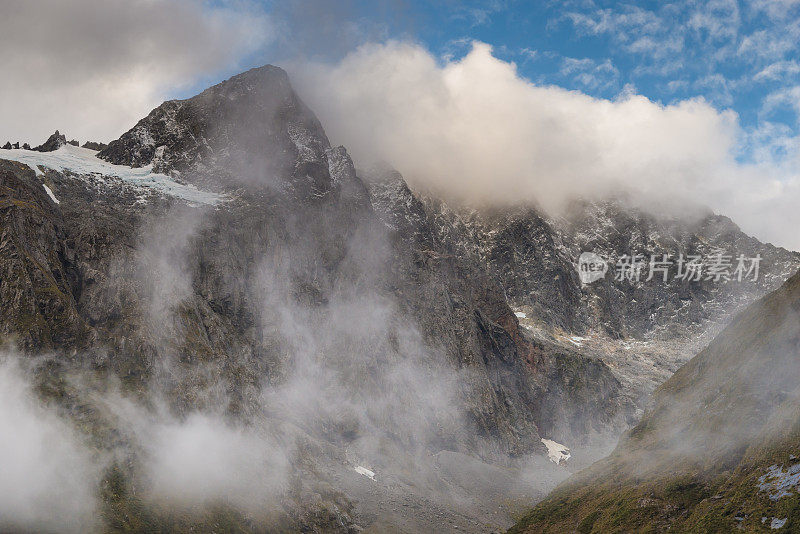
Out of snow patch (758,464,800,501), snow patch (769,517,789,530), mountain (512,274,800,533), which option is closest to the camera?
snow patch (769,517,789,530)

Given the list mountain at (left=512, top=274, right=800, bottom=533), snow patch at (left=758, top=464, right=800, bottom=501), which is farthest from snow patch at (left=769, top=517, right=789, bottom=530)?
snow patch at (left=758, top=464, right=800, bottom=501)

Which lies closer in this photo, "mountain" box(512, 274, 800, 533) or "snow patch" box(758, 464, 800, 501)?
"snow patch" box(758, 464, 800, 501)

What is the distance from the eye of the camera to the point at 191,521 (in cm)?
17750

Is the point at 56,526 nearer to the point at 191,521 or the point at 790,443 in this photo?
the point at 191,521

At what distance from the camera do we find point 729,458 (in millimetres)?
144875

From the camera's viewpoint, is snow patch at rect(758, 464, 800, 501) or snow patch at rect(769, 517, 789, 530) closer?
snow patch at rect(769, 517, 789, 530)

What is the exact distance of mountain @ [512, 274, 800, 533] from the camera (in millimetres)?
122812

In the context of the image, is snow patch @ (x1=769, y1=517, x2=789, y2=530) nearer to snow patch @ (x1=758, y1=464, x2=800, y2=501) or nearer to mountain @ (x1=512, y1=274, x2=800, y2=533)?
mountain @ (x1=512, y1=274, x2=800, y2=533)

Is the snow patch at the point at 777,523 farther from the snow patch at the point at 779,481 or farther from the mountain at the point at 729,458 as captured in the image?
the snow patch at the point at 779,481

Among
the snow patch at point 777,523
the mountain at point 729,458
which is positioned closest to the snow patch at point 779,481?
the mountain at point 729,458

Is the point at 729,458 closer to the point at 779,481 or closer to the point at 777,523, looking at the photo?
the point at 779,481

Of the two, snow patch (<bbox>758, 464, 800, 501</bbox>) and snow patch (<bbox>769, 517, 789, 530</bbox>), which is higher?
snow patch (<bbox>758, 464, 800, 501</bbox>)

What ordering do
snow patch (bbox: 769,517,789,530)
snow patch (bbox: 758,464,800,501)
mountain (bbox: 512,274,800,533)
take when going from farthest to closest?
mountain (bbox: 512,274,800,533), snow patch (bbox: 758,464,800,501), snow patch (bbox: 769,517,789,530)

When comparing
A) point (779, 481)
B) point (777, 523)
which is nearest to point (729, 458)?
point (779, 481)
